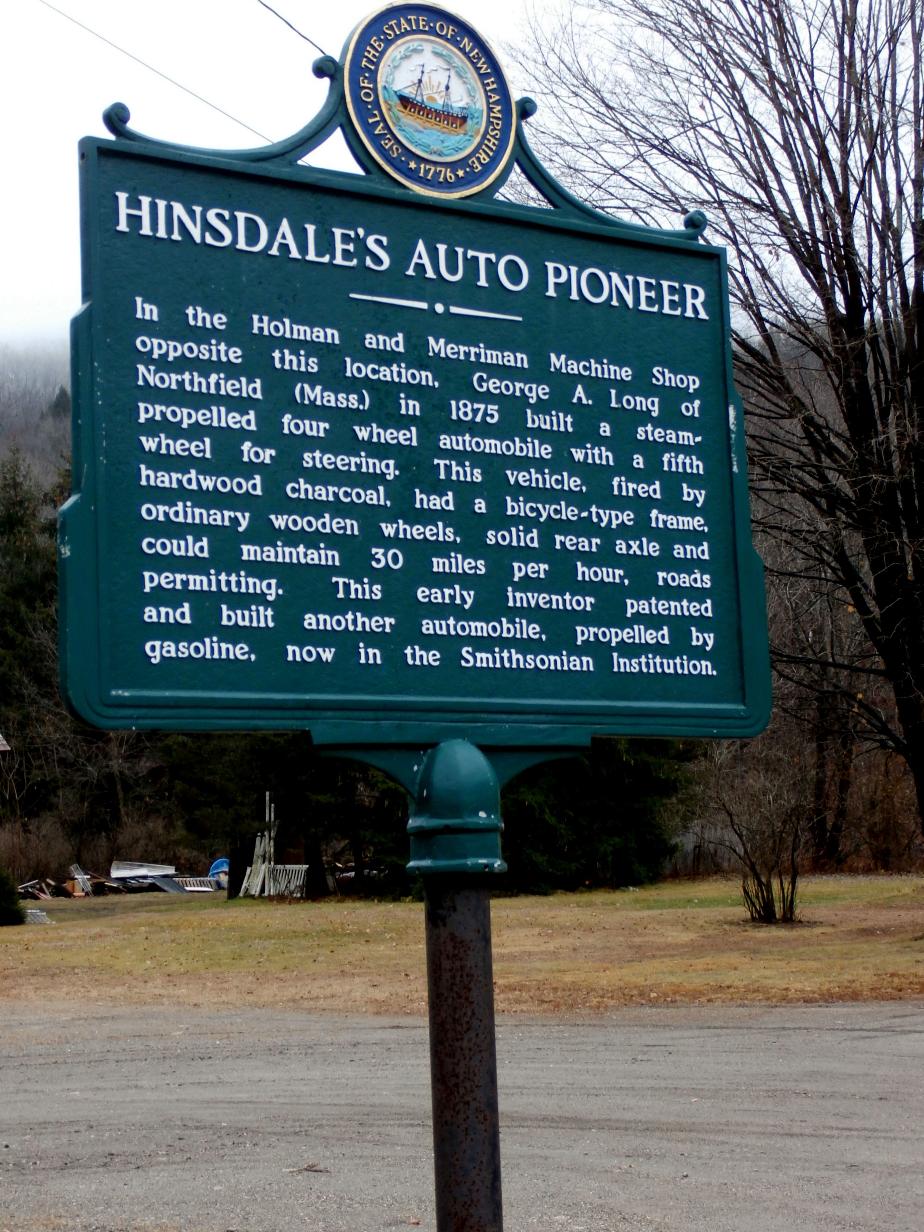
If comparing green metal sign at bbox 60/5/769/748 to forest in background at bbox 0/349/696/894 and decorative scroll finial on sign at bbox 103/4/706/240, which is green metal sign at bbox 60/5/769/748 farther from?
forest in background at bbox 0/349/696/894

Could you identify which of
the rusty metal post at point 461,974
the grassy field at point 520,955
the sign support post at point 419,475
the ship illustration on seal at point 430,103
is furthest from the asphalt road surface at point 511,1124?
the ship illustration on seal at point 430,103

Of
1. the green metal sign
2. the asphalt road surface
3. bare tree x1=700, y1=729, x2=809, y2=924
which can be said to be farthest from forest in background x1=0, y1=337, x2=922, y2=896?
the green metal sign

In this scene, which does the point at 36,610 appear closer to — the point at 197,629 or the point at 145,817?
the point at 145,817

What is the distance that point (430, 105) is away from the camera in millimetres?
4441

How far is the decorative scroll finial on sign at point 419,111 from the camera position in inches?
171

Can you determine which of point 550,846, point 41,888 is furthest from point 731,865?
point 41,888

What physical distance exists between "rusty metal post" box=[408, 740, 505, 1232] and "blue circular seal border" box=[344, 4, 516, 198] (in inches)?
66.8

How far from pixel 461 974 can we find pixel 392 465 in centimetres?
142

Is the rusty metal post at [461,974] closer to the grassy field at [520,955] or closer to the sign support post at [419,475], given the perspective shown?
the sign support post at [419,475]

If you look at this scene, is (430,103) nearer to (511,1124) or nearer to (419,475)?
(419,475)

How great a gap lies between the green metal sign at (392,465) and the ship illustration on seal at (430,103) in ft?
0.58

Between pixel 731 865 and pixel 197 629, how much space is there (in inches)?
1335

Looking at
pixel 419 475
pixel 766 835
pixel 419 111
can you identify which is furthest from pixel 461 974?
pixel 766 835

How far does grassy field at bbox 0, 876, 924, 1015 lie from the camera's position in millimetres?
15570
